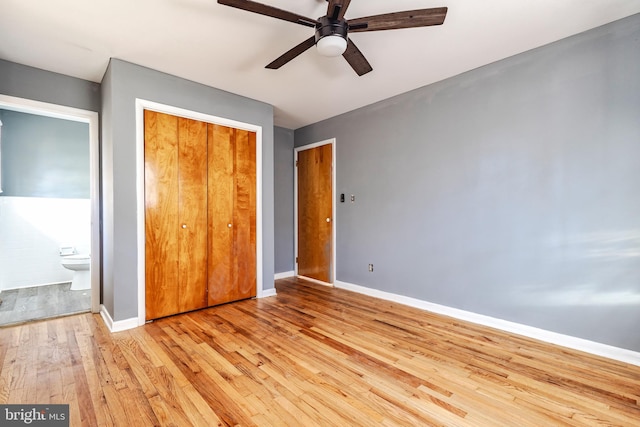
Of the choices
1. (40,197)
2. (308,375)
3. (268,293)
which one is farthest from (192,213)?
(40,197)

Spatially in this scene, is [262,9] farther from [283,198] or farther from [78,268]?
[78,268]

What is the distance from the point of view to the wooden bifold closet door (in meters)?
2.91

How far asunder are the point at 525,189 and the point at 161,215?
346 centimetres

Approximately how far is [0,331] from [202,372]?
217cm

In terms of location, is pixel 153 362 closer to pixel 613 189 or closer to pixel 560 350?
pixel 560 350

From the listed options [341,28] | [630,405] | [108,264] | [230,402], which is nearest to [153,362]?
[230,402]

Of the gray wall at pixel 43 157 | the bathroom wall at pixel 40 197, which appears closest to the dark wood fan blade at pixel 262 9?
the gray wall at pixel 43 157

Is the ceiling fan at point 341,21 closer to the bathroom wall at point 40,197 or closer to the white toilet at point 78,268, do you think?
the white toilet at point 78,268

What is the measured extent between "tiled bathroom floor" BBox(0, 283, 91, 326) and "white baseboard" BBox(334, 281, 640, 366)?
360 centimetres

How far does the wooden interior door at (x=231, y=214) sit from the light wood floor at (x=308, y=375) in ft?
2.00

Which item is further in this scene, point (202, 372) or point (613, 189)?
point (613, 189)

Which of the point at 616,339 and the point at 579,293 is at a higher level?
the point at 579,293

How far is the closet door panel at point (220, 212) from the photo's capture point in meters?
3.29

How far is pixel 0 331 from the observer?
2.61m
